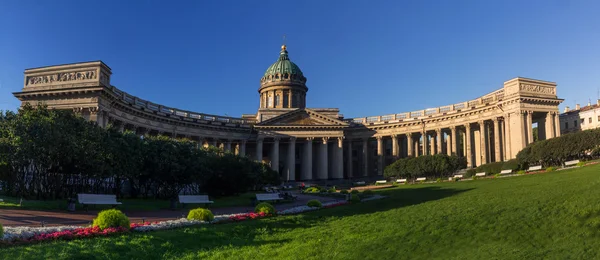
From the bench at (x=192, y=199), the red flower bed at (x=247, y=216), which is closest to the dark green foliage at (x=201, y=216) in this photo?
the red flower bed at (x=247, y=216)

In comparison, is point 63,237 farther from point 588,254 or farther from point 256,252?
point 588,254

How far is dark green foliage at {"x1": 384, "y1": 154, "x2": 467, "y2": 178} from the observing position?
60156 millimetres

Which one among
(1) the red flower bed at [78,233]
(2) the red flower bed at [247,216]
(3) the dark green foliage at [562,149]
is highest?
(3) the dark green foliage at [562,149]

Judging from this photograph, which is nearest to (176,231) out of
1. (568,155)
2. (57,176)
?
(57,176)

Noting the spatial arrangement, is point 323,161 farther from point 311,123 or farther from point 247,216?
point 247,216

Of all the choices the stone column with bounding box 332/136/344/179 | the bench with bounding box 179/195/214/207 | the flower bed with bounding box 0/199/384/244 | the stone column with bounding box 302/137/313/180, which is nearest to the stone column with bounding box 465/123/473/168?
the stone column with bounding box 332/136/344/179

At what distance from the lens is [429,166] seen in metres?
61.4

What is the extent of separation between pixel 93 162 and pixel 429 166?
146ft

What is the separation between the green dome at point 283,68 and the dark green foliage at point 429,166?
150 ft

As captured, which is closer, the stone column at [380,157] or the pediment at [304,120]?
the pediment at [304,120]

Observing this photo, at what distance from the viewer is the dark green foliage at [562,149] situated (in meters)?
48.5

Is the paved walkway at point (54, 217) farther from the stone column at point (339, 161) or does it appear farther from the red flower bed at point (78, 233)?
the stone column at point (339, 161)

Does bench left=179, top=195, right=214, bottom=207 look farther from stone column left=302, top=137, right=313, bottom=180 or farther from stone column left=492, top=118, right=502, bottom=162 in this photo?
stone column left=492, top=118, right=502, bottom=162

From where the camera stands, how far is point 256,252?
16.3m
